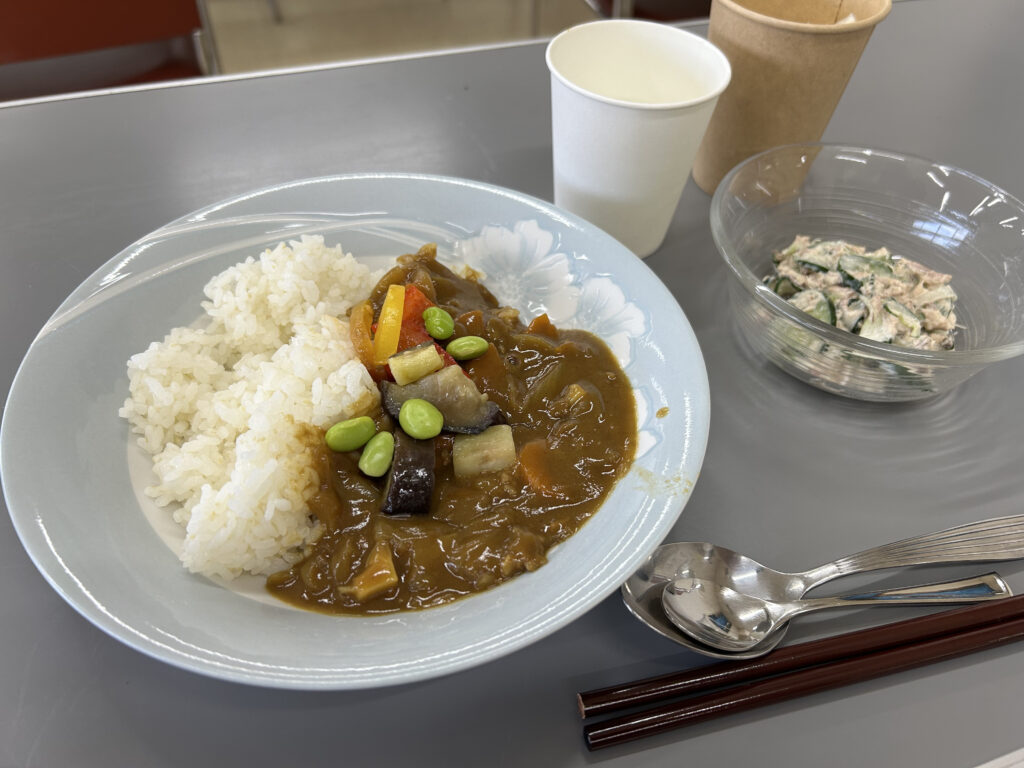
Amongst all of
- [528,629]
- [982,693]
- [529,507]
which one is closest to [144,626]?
[528,629]

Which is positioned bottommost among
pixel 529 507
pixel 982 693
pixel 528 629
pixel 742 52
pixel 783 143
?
pixel 982 693

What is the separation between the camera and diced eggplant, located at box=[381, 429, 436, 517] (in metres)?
1.83

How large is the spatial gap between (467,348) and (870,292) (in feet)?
4.45

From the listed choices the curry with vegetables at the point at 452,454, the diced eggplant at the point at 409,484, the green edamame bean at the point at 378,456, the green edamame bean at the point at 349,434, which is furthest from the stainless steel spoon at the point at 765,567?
the green edamame bean at the point at 349,434

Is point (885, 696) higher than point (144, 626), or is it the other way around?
point (144, 626)

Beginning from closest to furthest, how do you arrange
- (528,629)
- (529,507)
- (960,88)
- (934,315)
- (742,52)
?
(528,629)
(529,507)
(934,315)
(742,52)
(960,88)

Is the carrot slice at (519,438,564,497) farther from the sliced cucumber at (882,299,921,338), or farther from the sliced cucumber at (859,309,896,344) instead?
the sliced cucumber at (882,299,921,338)

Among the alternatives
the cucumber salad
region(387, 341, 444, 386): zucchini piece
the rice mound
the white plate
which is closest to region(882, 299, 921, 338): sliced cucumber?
the cucumber salad

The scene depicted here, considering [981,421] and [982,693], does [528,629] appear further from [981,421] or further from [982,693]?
[981,421]

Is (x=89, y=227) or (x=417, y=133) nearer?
(x=89, y=227)

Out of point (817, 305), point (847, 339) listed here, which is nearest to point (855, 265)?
point (817, 305)

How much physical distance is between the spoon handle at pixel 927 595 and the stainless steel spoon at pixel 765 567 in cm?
5

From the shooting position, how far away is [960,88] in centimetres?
383

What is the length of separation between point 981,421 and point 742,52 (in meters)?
1.59
